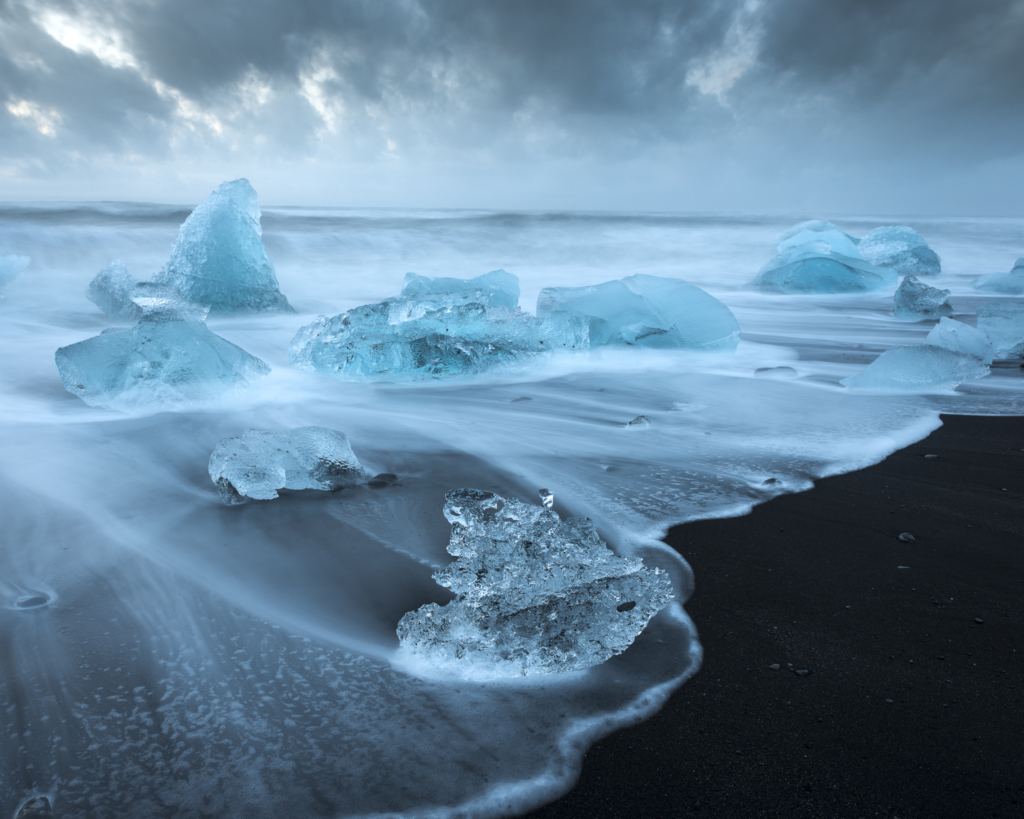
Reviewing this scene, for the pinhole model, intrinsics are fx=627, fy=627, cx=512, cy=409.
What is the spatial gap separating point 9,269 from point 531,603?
672cm

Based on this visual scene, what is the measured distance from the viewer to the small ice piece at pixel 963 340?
3.54 metres

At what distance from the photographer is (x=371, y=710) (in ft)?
3.44

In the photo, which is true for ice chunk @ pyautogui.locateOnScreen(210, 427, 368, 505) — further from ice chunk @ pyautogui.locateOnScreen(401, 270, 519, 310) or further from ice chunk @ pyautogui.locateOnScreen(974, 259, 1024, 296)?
ice chunk @ pyautogui.locateOnScreen(974, 259, 1024, 296)

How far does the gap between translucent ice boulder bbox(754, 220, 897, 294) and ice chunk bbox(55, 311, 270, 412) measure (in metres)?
6.44

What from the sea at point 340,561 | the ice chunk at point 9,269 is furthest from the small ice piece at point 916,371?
the ice chunk at point 9,269

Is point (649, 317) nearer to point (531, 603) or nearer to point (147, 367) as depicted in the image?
point (147, 367)

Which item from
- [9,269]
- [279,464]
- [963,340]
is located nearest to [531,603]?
[279,464]

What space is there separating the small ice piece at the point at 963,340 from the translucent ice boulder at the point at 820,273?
148 inches

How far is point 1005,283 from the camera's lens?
23.9 ft

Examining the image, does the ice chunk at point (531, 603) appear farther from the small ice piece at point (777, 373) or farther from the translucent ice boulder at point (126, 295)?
the translucent ice boulder at point (126, 295)

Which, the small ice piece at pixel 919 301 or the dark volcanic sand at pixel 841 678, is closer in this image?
the dark volcanic sand at pixel 841 678

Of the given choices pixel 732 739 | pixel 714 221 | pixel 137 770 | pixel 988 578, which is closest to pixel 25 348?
pixel 137 770

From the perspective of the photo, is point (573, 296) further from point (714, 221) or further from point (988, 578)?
point (714, 221)

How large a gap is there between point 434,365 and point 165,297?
1.96 m
